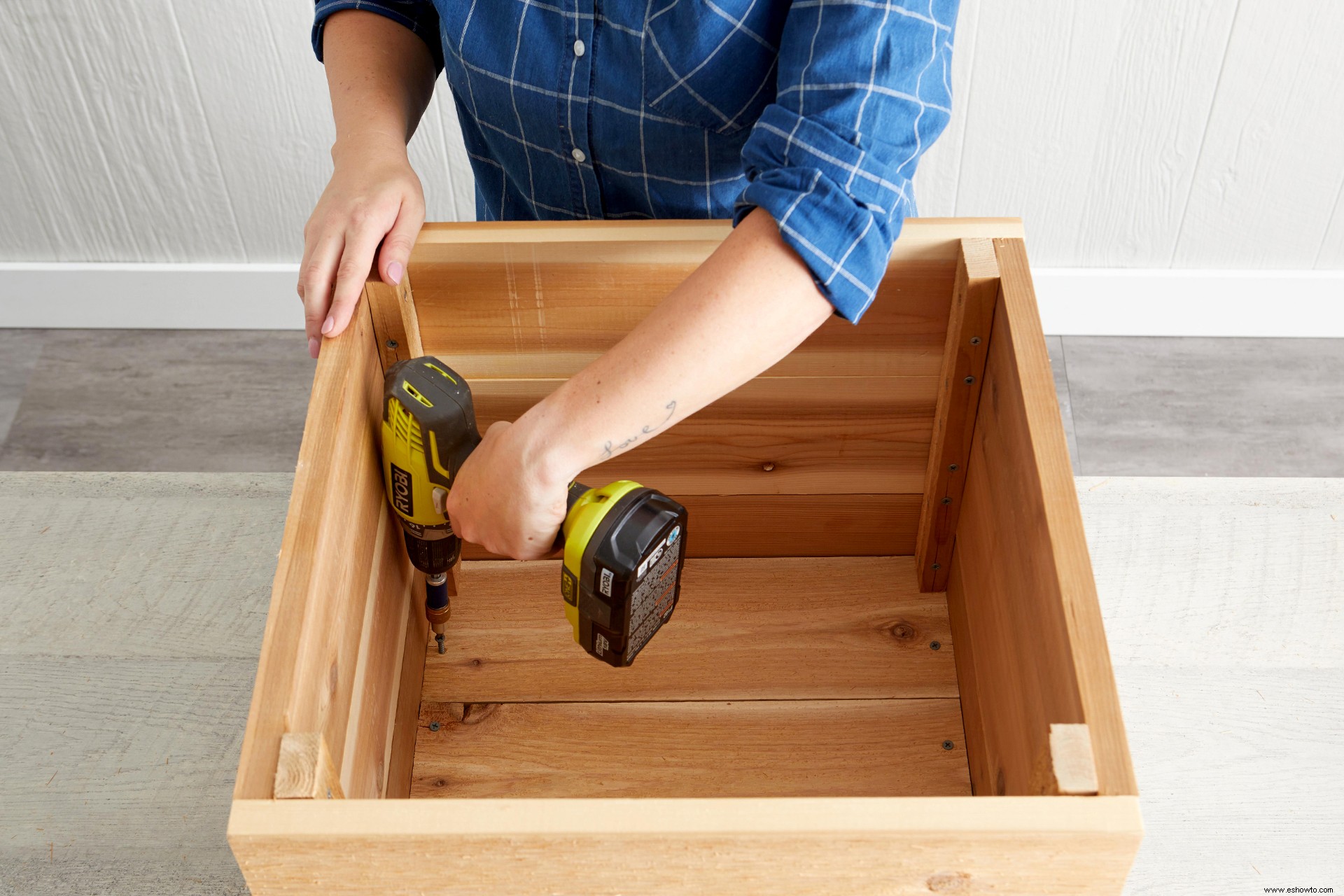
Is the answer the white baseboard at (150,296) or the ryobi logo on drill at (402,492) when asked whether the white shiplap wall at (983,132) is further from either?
the ryobi logo on drill at (402,492)

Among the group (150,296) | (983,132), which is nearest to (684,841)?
(983,132)

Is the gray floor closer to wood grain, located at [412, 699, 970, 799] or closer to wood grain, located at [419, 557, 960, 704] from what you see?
wood grain, located at [419, 557, 960, 704]

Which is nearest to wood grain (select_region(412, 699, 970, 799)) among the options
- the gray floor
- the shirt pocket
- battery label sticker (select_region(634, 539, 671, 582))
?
battery label sticker (select_region(634, 539, 671, 582))

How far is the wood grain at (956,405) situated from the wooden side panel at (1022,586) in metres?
0.01

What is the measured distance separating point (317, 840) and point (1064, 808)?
0.40 metres

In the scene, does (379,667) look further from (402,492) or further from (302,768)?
(302,768)

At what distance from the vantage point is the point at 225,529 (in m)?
1.05

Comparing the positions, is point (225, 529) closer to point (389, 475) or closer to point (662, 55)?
point (389, 475)

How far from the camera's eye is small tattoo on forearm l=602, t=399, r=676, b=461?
76 cm

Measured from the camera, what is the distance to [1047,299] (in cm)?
205

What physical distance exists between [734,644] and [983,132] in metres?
1.13

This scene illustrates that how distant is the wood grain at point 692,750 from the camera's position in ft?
3.06

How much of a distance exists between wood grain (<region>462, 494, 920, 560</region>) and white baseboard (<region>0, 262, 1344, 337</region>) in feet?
3.48

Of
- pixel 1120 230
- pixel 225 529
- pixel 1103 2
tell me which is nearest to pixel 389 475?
pixel 225 529
